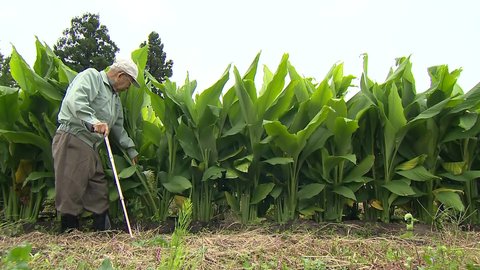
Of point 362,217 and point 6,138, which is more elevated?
point 6,138

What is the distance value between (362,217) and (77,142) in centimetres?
245

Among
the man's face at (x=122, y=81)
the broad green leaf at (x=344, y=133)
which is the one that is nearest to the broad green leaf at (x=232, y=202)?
the broad green leaf at (x=344, y=133)

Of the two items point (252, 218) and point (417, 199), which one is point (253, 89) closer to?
point (252, 218)

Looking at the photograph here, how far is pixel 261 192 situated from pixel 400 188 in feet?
3.54

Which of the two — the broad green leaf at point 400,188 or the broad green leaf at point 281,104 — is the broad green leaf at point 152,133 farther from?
the broad green leaf at point 400,188

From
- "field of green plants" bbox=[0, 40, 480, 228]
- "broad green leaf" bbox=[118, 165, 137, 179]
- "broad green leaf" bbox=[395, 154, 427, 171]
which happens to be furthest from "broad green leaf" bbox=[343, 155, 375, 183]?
"broad green leaf" bbox=[118, 165, 137, 179]

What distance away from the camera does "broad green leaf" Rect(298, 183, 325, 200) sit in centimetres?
384

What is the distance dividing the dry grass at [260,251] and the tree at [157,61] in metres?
20.9

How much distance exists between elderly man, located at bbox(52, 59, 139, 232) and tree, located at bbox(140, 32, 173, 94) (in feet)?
66.4

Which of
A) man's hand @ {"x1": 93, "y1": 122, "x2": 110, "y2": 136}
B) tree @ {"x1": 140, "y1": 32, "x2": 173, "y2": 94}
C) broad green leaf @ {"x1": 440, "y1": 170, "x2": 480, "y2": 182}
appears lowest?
broad green leaf @ {"x1": 440, "y1": 170, "x2": 480, "y2": 182}

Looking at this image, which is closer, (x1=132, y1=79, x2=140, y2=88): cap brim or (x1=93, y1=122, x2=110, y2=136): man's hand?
(x1=93, y1=122, x2=110, y2=136): man's hand

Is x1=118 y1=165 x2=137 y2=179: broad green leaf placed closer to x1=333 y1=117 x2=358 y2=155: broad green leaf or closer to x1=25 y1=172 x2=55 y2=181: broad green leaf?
x1=25 y1=172 x2=55 y2=181: broad green leaf

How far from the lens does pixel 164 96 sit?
393 centimetres

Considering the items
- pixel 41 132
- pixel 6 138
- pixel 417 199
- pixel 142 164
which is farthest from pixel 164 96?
pixel 417 199
